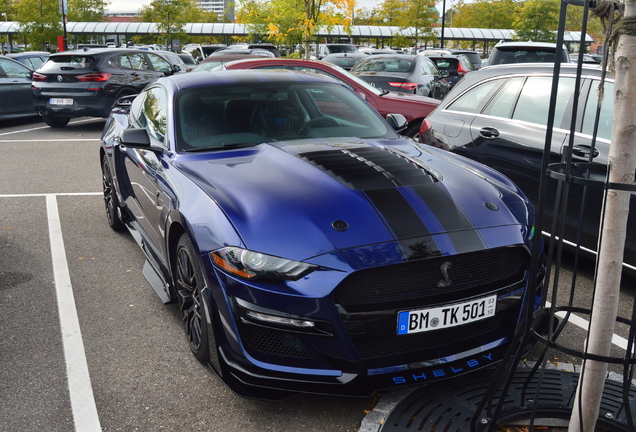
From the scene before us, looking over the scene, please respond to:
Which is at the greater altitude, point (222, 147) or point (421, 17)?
point (421, 17)

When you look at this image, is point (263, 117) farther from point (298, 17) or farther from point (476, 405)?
point (298, 17)

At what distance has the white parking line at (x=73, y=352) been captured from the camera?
307 centimetres

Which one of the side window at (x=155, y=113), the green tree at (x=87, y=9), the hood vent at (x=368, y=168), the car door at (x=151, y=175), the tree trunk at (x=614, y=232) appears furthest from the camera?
the green tree at (x=87, y=9)

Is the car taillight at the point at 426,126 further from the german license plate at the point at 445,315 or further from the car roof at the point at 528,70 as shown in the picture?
the german license plate at the point at 445,315

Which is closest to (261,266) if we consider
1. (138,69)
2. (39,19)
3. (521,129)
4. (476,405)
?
(476,405)

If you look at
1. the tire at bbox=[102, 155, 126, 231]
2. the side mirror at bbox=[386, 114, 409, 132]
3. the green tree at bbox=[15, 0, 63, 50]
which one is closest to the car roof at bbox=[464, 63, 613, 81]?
the side mirror at bbox=[386, 114, 409, 132]

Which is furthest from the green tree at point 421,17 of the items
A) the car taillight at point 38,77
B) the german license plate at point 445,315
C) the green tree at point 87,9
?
the german license plate at point 445,315

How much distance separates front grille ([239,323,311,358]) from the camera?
9.32 ft

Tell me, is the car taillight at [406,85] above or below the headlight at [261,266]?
above

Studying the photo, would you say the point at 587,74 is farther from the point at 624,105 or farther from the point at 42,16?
the point at 42,16

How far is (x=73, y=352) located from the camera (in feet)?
12.2

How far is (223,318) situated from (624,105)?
1.87 m

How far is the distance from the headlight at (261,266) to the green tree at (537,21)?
39.3 m

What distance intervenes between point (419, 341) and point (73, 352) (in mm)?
→ 2026
